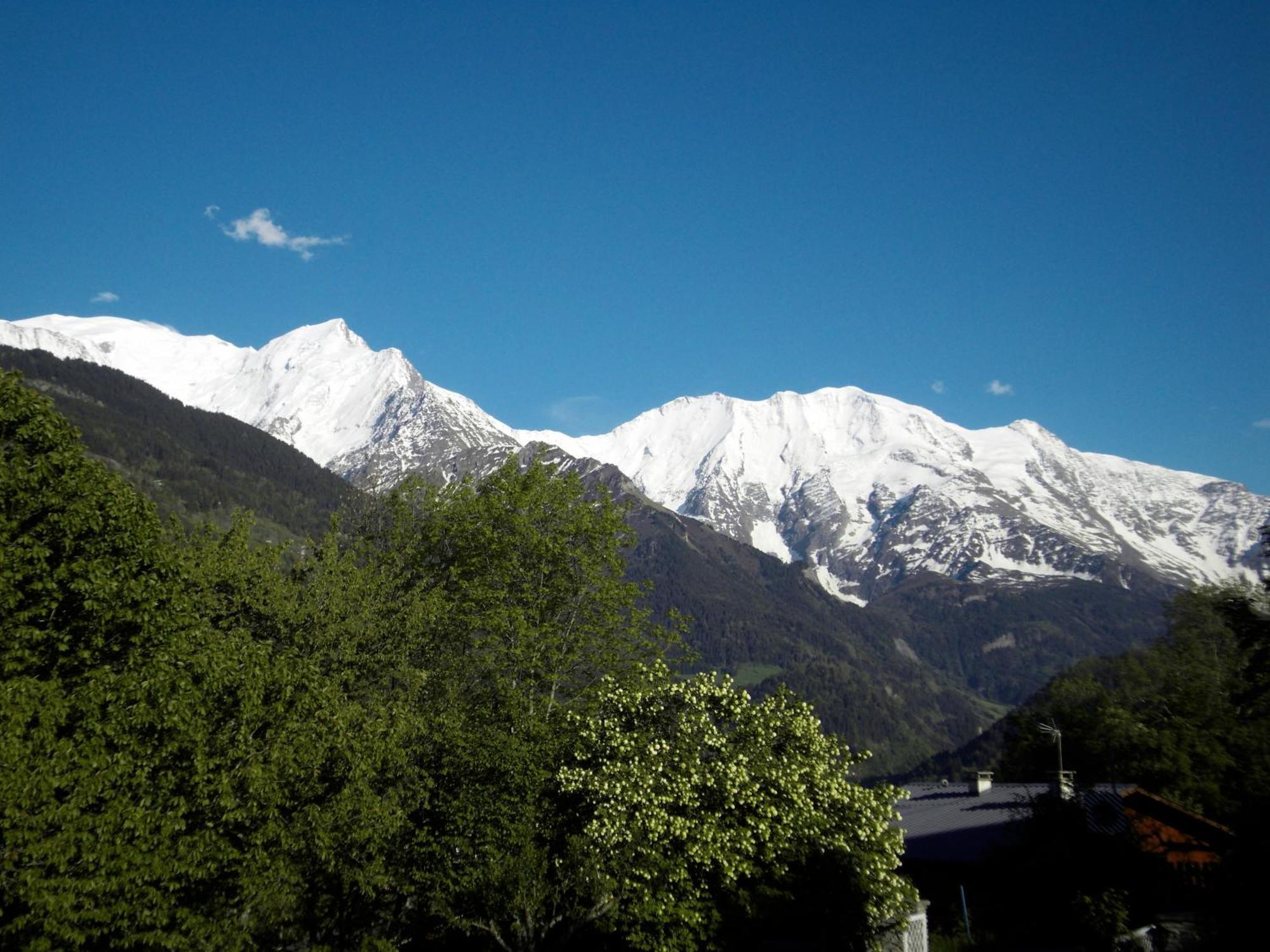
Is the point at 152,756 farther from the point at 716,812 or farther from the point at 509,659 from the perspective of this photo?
the point at 509,659

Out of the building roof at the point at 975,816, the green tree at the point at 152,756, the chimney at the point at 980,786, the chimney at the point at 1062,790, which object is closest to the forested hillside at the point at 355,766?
the green tree at the point at 152,756

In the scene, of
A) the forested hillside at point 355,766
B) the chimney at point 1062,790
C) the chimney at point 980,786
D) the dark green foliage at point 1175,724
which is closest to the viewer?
the forested hillside at point 355,766

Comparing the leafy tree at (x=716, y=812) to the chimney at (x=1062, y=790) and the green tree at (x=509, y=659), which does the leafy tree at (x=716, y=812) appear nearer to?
the green tree at (x=509, y=659)

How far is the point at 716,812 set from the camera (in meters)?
23.5

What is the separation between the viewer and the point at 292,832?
1936cm

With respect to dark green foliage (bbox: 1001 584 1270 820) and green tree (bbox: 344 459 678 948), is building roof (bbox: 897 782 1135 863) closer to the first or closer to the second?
dark green foliage (bbox: 1001 584 1270 820)

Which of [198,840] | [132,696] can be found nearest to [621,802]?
[198,840]

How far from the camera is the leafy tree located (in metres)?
22.7

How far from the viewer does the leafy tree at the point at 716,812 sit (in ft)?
74.4

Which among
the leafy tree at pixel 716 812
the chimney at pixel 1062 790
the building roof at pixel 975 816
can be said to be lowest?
the building roof at pixel 975 816

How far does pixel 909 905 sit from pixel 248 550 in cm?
2360

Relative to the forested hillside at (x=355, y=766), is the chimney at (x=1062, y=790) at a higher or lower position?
lower

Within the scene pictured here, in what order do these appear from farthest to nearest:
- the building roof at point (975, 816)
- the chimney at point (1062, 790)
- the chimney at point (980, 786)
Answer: the chimney at point (980, 786), the building roof at point (975, 816), the chimney at point (1062, 790)

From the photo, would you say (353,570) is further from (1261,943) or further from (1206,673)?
(1206,673)
